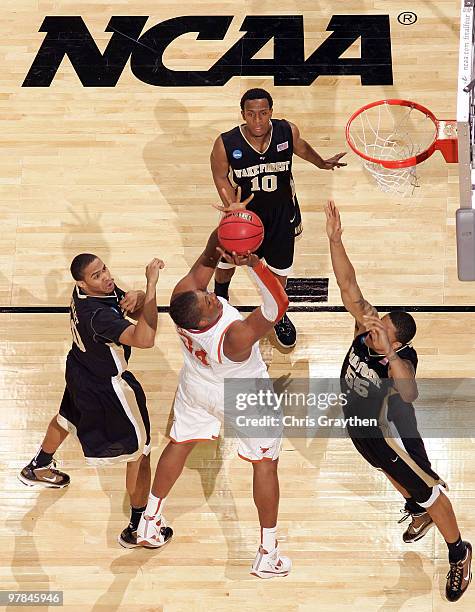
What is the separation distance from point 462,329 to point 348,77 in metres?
2.34

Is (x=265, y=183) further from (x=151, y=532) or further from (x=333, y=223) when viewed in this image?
(x=151, y=532)

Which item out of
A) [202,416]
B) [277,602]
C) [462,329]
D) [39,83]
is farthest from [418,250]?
[39,83]

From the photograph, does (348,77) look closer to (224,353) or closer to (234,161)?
(234,161)

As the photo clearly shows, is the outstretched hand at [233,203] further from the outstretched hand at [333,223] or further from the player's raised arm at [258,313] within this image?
the outstretched hand at [333,223]

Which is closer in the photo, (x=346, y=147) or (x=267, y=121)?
(x=267, y=121)

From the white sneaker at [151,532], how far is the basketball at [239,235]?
72.2 inches

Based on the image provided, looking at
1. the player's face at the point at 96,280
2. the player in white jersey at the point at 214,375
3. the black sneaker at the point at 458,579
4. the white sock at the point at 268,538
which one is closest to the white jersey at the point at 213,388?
the player in white jersey at the point at 214,375

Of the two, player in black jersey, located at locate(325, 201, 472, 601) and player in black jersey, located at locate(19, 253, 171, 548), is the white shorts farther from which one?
player in black jersey, located at locate(325, 201, 472, 601)

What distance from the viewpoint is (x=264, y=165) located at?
22.0 feet

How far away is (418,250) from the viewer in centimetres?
757

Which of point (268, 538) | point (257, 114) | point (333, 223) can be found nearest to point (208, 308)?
point (333, 223)

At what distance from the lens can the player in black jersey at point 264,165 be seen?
21.6 feet

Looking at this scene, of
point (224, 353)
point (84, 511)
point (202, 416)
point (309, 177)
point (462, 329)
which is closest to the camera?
point (224, 353)

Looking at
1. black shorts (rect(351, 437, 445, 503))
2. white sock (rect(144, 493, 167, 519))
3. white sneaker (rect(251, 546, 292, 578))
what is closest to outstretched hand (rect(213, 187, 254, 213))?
black shorts (rect(351, 437, 445, 503))
